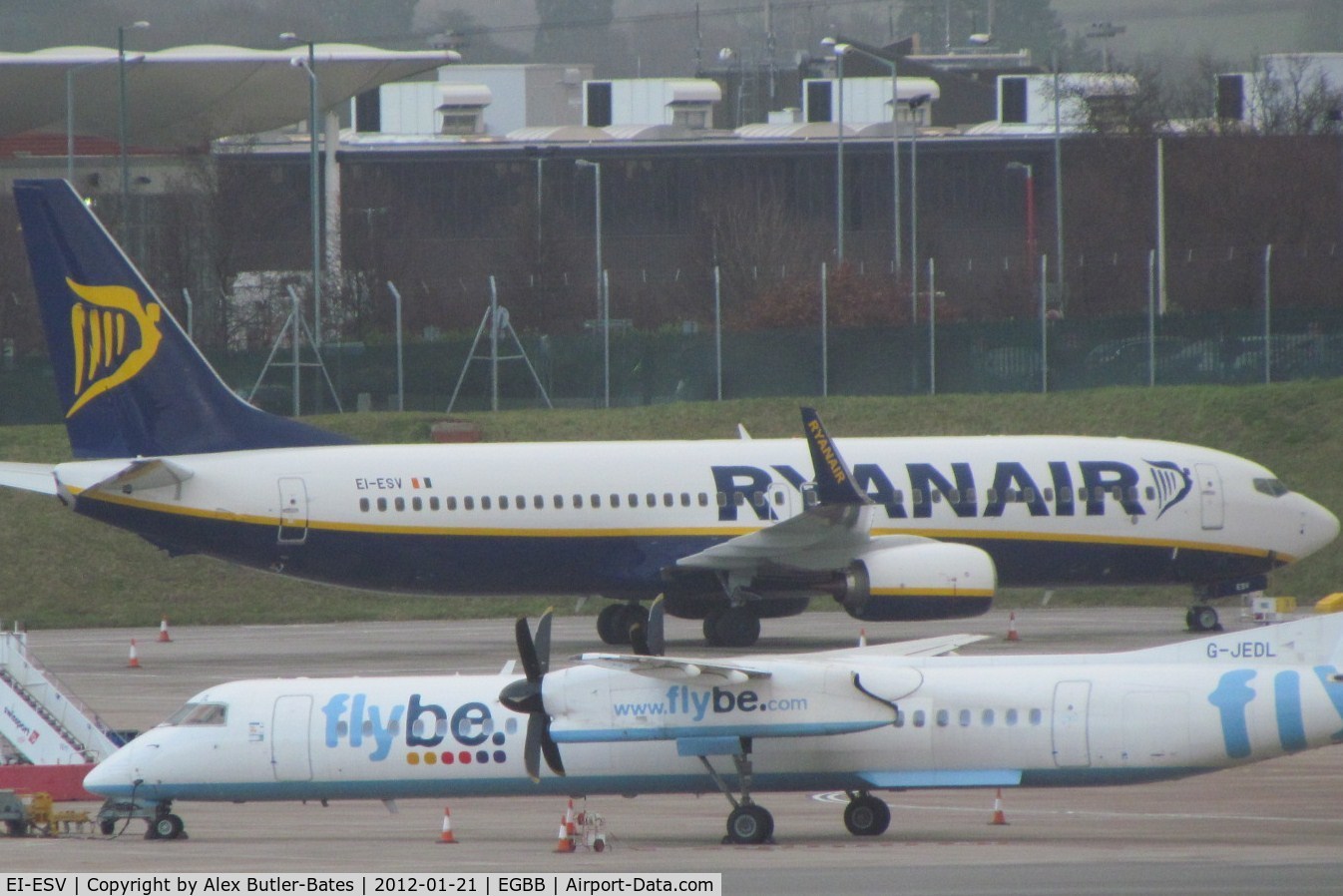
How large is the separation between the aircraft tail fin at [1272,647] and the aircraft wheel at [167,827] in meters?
10.9

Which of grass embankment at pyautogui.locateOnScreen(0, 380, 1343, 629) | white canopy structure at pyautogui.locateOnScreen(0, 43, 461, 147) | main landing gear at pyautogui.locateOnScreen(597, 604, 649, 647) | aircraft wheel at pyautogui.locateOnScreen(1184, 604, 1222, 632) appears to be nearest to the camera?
main landing gear at pyautogui.locateOnScreen(597, 604, 649, 647)

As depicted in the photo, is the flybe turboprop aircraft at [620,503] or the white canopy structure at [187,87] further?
the white canopy structure at [187,87]

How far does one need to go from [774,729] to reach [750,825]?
3.44 ft

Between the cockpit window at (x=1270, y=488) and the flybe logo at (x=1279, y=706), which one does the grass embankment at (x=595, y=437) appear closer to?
the cockpit window at (x=1270, y=488)

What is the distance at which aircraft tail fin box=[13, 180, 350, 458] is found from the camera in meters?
34.5

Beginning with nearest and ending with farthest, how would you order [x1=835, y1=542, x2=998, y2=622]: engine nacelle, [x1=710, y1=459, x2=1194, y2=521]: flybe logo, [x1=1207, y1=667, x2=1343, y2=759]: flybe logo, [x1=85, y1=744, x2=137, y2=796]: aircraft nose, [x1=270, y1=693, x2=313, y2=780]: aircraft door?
[x1=1207, y1=667, x2=1343, y2=759]: flybe logo, [x1=270, y1=693, x2=313, y2=780]: aircraft door, [x1=85, y1=744, x2=137, y2=796]: aircraft nose, [x1=835, y1=542, x2=998, y2=622]: engine nacelle, [x1=710, y1=459, x2=1194, y2=521]: flybe logo

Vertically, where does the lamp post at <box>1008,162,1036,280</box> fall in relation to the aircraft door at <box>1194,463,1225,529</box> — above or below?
above

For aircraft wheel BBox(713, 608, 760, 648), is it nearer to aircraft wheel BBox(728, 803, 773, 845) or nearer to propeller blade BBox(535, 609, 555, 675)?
propeller blade BBox(535, 609, 555, 675)

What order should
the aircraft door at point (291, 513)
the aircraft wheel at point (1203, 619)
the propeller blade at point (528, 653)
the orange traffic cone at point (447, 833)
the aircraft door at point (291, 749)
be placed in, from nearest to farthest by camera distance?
the propeller blade at point (528, 653) → the orange traffic cone at point (447, 833) → the aircraft door at point (291, 749) → the aircraft door at point (291, 513) → the aircraft wheel at point (1203, 619)

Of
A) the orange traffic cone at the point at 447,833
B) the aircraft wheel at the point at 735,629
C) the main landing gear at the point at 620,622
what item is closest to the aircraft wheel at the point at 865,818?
the orange traffic cone at the point at 447,833

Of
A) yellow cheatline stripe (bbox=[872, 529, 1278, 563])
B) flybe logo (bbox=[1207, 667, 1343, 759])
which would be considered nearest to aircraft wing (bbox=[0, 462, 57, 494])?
yellow cheatline stripe (bbox=[872, 529, 1278, 563])

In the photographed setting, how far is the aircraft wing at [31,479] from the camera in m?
34.8

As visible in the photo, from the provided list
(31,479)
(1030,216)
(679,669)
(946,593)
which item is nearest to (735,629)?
(946,593)

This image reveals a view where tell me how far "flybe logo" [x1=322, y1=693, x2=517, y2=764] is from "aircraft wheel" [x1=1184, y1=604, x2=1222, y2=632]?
19.2m
